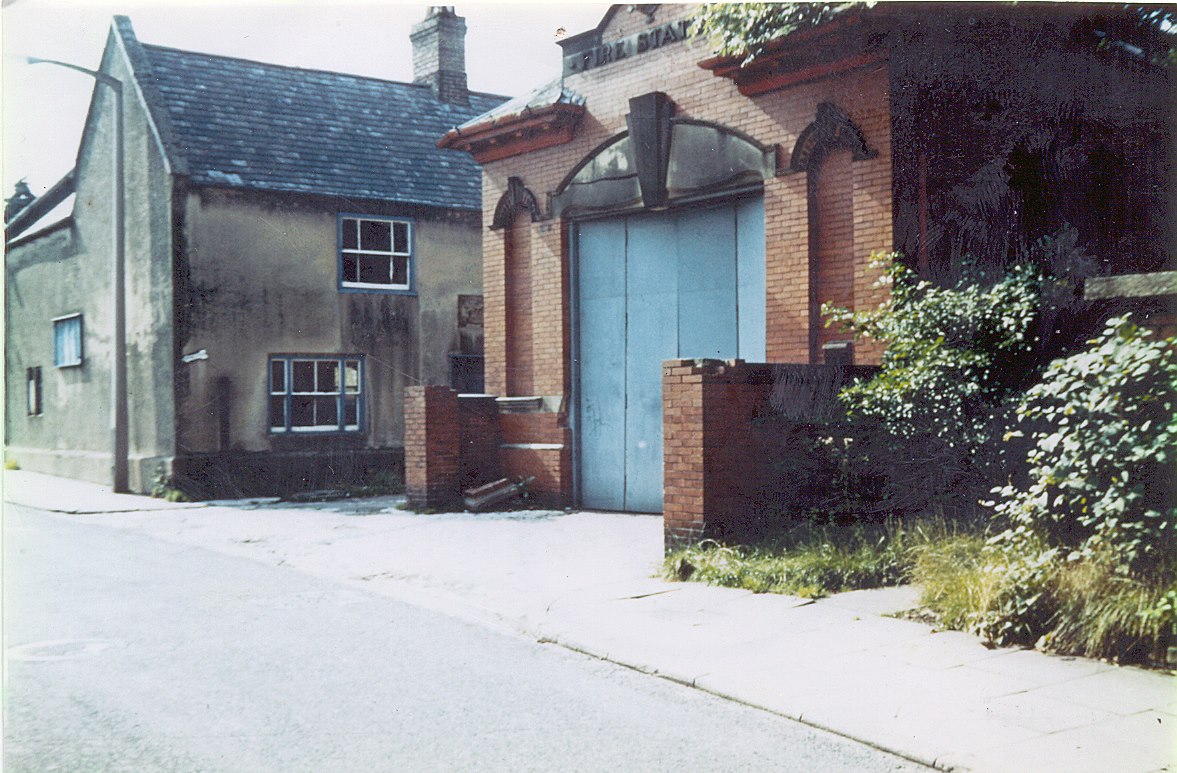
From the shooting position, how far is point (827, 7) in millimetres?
10641

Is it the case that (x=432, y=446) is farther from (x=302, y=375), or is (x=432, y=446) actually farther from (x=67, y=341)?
(x=67, y=341)

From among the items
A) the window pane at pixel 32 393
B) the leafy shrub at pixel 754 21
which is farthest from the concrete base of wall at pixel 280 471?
the leafy shrub at pixel 754 21

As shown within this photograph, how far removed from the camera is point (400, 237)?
20.4 metres

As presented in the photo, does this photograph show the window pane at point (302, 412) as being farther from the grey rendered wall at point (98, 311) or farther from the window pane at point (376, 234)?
the window pane at point (376, 234)

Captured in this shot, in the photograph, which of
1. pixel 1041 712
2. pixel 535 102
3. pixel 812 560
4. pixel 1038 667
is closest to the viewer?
pixel 1041 712

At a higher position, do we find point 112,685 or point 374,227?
point 374,227

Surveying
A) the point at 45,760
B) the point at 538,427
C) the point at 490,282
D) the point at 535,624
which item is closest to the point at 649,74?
the point at 490,282

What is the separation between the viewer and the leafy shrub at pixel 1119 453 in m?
5.82

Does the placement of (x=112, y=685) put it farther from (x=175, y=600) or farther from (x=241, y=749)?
(x=175, y=600)

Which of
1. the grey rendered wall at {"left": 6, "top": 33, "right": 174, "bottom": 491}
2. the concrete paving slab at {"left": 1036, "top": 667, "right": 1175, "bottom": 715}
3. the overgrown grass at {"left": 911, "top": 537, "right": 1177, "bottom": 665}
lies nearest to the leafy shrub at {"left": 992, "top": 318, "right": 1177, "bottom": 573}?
the overgrown grass at {"left": 911, "top": 537, "right": 1177, "bottom": 665}

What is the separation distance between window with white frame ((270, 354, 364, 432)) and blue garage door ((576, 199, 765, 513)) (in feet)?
23.7

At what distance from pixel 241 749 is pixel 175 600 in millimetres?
4076

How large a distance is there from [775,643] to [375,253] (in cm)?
1530

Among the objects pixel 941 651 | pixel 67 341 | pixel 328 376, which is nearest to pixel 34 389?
pixel 67 341
